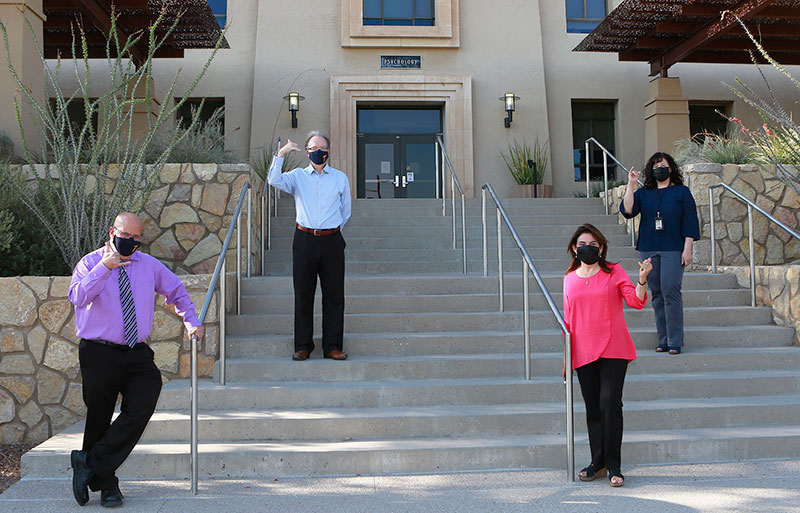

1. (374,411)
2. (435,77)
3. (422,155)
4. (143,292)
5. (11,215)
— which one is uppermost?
(435,77)

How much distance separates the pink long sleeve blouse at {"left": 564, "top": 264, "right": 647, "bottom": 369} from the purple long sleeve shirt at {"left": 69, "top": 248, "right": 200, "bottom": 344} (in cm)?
223

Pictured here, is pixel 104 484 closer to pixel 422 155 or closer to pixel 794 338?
pixel 794 338

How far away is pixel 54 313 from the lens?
5.86 metres

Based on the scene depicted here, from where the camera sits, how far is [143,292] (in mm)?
4188

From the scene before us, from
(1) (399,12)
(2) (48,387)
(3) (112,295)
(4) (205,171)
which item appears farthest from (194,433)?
(1) (399,12)

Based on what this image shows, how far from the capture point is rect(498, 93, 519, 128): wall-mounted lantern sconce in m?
14.5

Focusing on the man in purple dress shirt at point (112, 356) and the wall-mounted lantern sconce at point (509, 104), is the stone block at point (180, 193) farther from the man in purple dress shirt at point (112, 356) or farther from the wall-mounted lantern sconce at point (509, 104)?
the wall-mounted lantern sconce at point (509, 104)

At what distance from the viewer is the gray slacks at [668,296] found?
242 inches

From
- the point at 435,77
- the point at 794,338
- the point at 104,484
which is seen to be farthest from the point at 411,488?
the point at 435,77

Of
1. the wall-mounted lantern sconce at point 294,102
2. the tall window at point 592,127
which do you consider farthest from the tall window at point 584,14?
the wall-mounted lantern sconce at point 294,102

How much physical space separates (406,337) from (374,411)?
1.05 m

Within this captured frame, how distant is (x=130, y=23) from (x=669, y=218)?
1003 centimetres

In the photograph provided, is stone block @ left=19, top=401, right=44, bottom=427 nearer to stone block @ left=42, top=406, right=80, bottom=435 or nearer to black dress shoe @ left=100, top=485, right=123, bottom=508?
stone block @ left=42, top=406, right=80, bottom=435

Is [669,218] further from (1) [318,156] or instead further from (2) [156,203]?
(2) [156,203]
